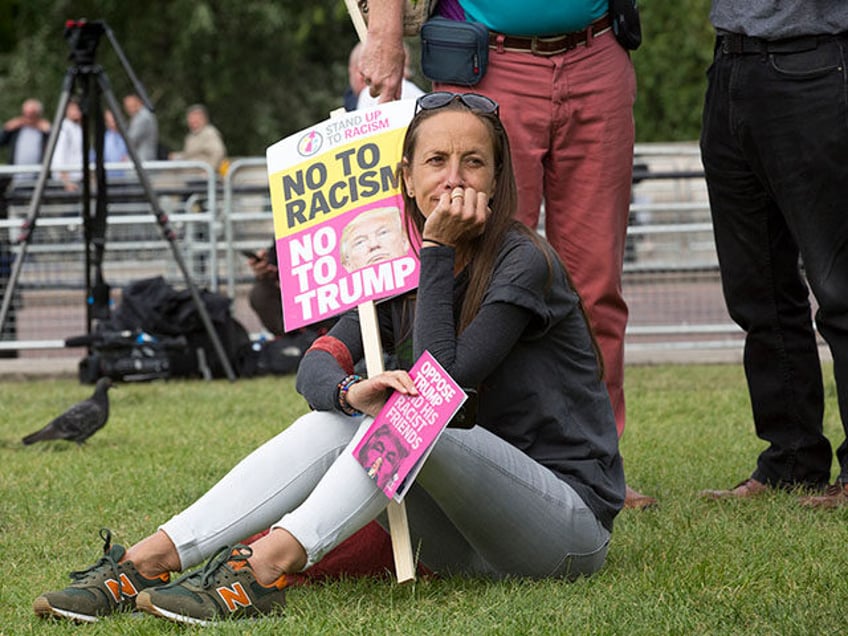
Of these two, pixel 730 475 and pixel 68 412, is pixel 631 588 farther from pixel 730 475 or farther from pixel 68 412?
pixel 68 412

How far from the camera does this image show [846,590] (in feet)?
12.3

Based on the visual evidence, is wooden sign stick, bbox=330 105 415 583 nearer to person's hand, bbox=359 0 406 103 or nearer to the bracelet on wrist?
the bracelet on wrist

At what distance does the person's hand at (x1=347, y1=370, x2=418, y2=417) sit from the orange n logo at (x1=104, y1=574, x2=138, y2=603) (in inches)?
25.3

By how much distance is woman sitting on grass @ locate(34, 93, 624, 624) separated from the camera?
3.57 m

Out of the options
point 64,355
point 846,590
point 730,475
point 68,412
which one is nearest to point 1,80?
point 64,355

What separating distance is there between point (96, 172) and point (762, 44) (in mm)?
5186

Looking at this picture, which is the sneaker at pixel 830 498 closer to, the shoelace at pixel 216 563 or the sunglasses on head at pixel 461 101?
the sunglasses on head at pixel 461 101

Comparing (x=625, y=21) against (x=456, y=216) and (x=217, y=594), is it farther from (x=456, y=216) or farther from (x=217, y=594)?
(x=217, y=594)

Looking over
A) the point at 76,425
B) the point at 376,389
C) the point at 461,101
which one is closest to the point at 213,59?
the point at 76,425

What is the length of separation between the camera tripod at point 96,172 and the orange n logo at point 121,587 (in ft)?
17.8

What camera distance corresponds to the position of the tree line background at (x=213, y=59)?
24.5 metres

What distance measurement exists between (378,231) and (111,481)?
6.91ft

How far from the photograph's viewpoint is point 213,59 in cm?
2552

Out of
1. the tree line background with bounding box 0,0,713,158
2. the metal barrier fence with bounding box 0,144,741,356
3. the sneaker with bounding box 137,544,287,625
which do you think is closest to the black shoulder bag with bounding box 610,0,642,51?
the sneaker with bounding box 137,544,287,625
